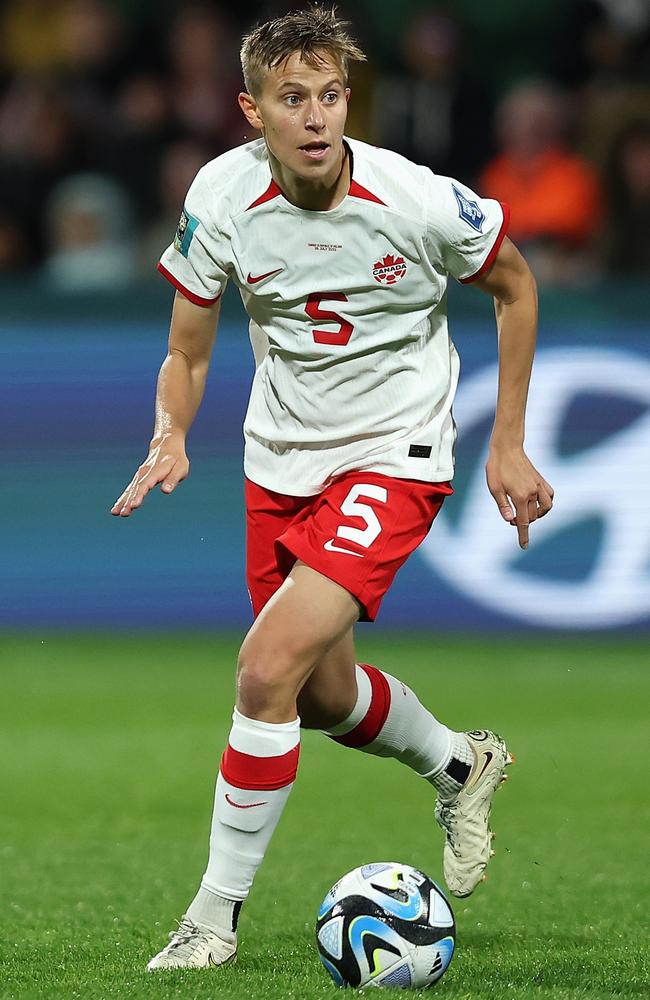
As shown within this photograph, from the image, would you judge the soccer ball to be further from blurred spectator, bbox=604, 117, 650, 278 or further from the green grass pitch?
blurred spectator, bbox=604, 117, 650, 278

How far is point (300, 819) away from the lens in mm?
6188

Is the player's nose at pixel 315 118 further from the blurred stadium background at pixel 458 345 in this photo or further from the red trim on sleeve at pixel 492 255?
the blurred stadium background at pixel 458 345

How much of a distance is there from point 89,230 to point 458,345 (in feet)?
8.53

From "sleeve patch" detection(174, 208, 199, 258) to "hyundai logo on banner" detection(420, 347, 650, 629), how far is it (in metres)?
4.34

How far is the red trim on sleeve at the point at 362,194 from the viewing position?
4.46 m

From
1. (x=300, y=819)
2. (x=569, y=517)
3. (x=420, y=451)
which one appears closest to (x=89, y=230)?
(x=569, y=517)

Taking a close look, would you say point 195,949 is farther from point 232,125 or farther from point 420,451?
point 232,125

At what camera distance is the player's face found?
169 inches

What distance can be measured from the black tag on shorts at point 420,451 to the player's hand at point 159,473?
61cm

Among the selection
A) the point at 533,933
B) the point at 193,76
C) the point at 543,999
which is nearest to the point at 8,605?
the point at 193,76

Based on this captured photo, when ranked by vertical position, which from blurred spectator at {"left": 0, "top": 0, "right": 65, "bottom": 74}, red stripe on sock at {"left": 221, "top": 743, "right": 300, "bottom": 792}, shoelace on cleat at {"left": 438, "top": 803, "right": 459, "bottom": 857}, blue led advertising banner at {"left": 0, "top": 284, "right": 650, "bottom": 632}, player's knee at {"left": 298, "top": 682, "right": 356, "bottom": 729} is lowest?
blue led advertising banner at {"left": 0, "top": 284, "right": 650, "bottom": 632}

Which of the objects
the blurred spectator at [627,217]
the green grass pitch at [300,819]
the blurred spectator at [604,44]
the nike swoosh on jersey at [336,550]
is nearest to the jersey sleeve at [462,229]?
the nike swoosh on jersey at [336,550]

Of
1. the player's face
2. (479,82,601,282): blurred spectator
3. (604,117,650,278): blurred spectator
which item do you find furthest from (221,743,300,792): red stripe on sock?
(604,117,650,278): blurred spectator

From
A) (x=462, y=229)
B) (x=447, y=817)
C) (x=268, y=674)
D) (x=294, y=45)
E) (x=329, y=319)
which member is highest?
(x=294, y=45)
